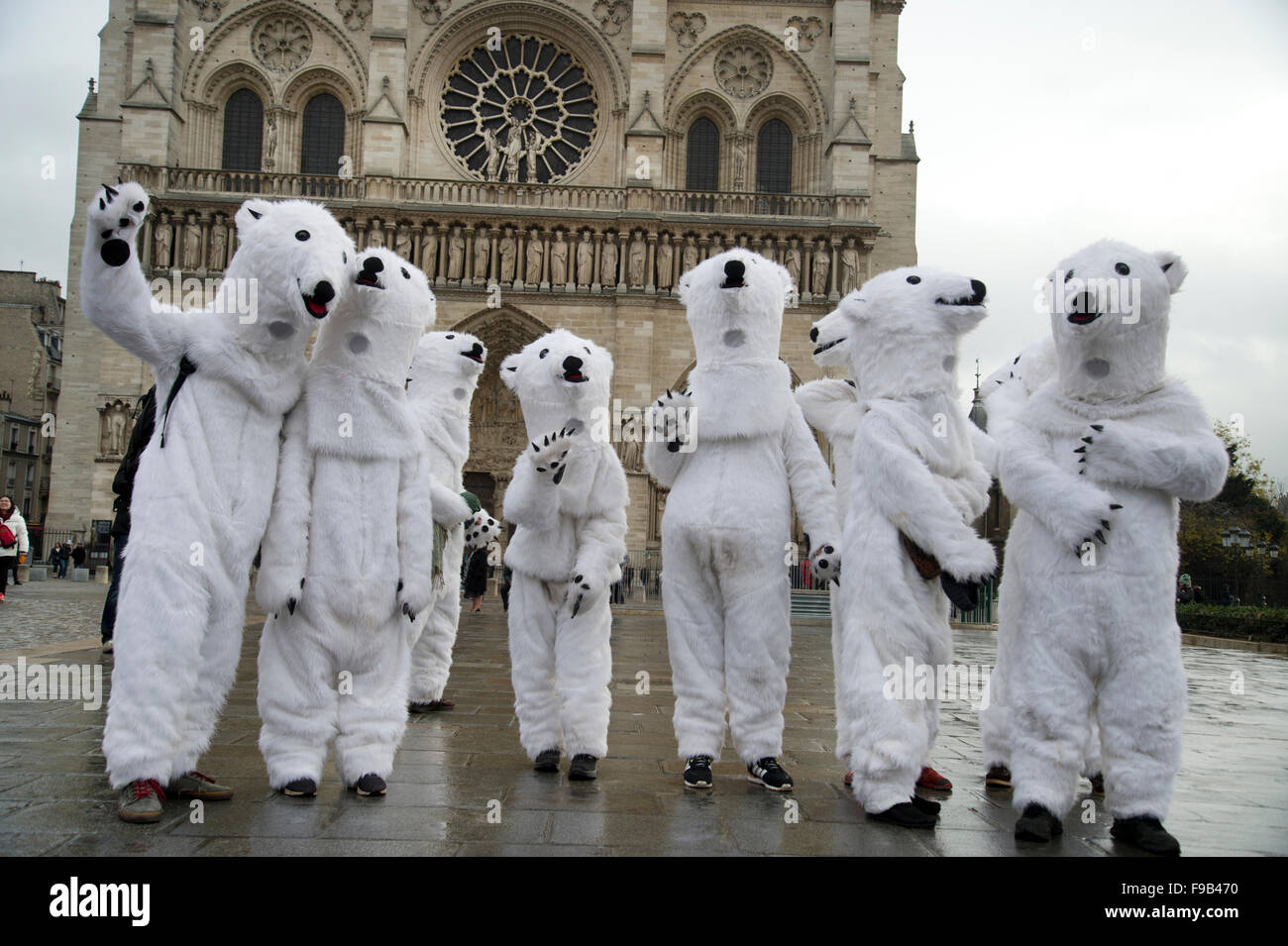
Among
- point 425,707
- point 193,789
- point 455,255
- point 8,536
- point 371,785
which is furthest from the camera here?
point 455,255

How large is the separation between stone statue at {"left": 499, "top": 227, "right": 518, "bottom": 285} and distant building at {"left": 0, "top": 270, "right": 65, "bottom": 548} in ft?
86.9

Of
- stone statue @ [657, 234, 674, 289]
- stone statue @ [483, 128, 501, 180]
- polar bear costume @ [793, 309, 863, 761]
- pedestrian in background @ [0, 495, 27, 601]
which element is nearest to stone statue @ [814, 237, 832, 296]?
stone statue @ [657, 234, 674, 289]

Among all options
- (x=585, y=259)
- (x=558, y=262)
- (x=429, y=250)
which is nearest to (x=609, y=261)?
(x=585, y=259)

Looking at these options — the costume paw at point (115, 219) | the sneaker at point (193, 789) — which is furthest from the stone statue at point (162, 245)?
the sneaker at point (193, 789)

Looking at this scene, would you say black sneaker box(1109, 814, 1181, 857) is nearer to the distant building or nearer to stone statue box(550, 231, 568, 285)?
stone statue box(550, 231, 568, 285)

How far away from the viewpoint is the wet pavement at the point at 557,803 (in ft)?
10.9

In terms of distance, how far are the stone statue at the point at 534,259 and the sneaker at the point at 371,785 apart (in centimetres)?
1955

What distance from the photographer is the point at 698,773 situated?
4211 mm

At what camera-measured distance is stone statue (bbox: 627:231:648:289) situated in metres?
22.6

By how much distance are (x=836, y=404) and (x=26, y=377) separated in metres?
46.4

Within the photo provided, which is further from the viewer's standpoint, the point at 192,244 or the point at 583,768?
the point at 192,244

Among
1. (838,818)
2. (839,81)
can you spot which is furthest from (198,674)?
(839,81)

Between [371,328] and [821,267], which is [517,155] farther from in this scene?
[371,328]
